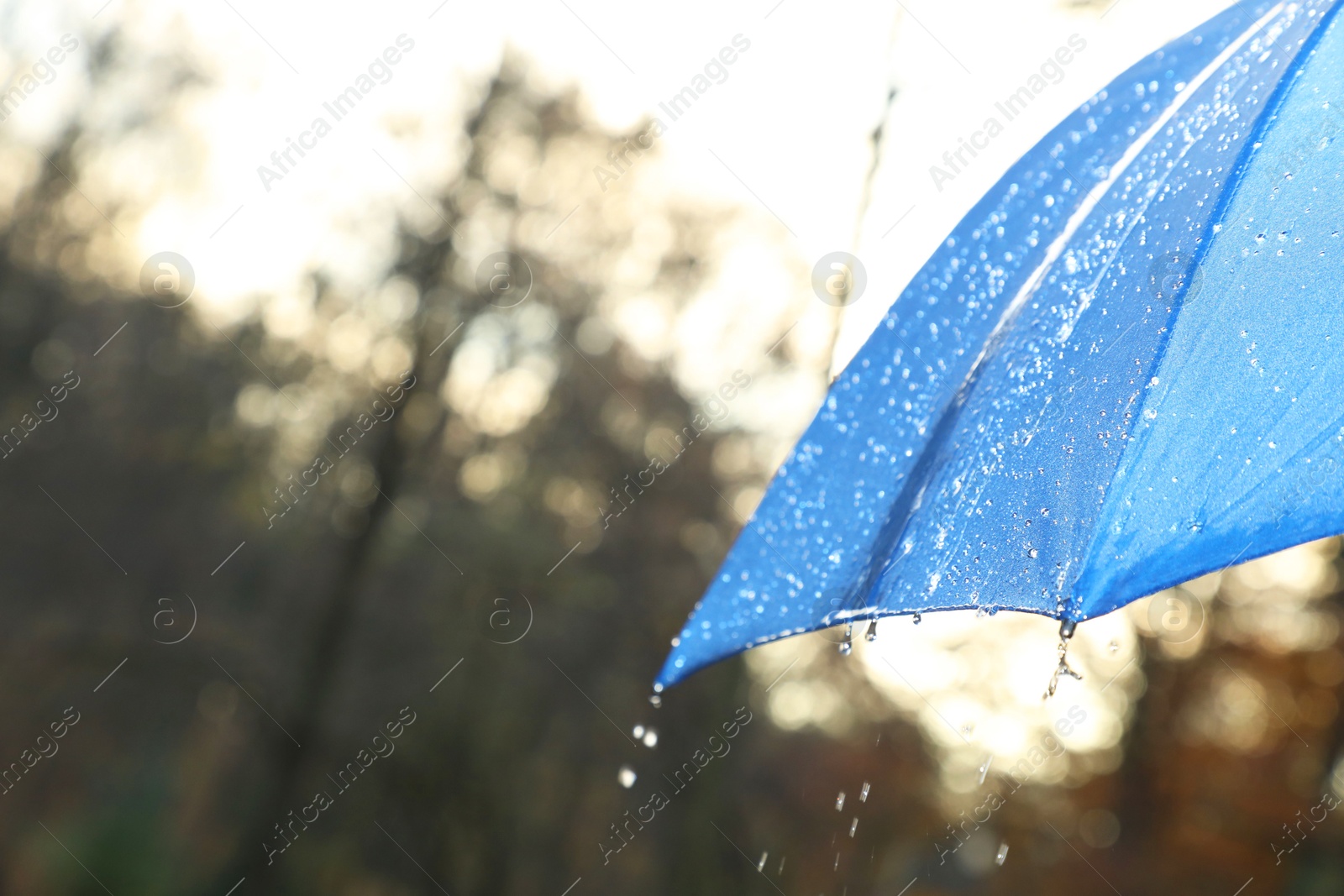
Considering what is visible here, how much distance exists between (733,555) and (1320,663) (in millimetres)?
9808

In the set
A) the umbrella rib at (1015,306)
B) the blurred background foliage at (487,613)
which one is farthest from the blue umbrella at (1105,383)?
the blurred background foliage at (487,613)

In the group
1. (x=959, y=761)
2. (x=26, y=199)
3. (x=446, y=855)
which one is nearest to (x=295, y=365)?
(x=26, y=199)

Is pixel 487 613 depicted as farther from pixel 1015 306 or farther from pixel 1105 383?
pixel 1105 383

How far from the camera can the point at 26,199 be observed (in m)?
10.9

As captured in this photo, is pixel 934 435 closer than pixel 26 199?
Yes

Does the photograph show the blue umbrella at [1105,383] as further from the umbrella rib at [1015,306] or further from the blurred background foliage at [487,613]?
the blurred background foliage at [487,613]

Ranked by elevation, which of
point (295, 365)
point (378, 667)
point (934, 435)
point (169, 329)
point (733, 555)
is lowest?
point (378, 667)

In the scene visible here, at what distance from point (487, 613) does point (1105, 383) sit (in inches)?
416

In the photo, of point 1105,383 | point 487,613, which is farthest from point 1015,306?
point 487,613

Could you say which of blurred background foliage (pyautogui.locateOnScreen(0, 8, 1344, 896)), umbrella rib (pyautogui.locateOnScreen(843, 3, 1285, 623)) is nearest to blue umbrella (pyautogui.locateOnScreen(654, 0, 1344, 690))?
umbrella rib (pyautogui.locateOnScreen(843, 3, 1285, 623))

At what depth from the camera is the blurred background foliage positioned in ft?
32.0

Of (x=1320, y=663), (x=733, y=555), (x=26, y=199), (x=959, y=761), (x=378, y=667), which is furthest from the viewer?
(x=959, y=761)

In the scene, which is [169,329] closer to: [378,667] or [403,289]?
[403,289]

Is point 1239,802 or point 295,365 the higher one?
point 1239,802
